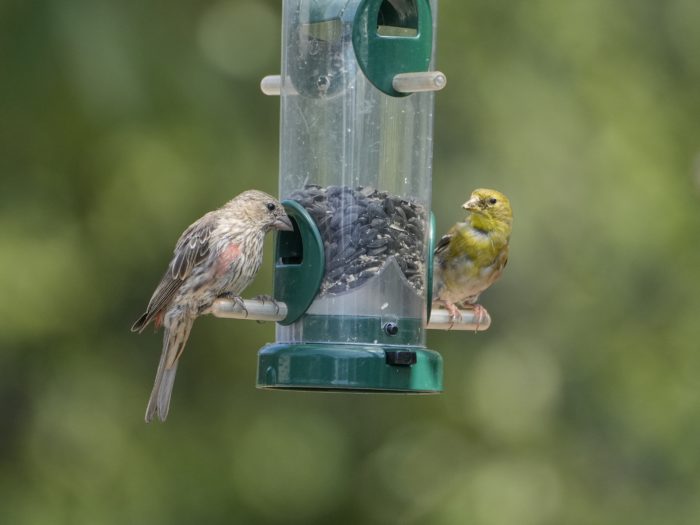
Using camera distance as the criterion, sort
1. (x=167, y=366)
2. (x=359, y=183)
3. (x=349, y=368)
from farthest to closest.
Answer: (x=167, y=366) → (x=359, y=183) → (x=349, y=368)

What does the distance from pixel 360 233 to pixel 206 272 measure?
88cm

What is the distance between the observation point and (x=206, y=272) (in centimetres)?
841

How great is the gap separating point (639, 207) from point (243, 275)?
5308 mm

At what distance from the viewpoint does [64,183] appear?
12.2 metres

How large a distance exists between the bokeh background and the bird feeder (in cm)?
333

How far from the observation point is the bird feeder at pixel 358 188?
798 centimetres

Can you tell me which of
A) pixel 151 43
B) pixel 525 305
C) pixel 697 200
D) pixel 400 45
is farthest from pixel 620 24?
pixel 400 45

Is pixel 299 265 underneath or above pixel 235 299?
above

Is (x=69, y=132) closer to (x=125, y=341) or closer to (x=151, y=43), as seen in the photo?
(x=151, y=43)

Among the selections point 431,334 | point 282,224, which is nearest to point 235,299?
point 282,224

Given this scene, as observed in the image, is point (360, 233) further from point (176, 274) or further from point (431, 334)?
point (431, 334)

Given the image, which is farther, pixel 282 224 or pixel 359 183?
pixel 282 224

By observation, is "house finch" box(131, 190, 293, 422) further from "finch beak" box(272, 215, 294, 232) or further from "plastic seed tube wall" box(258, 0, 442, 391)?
"plastic seed tube wall" box(258, 0, 442, 391)

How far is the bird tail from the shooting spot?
8477 mm
